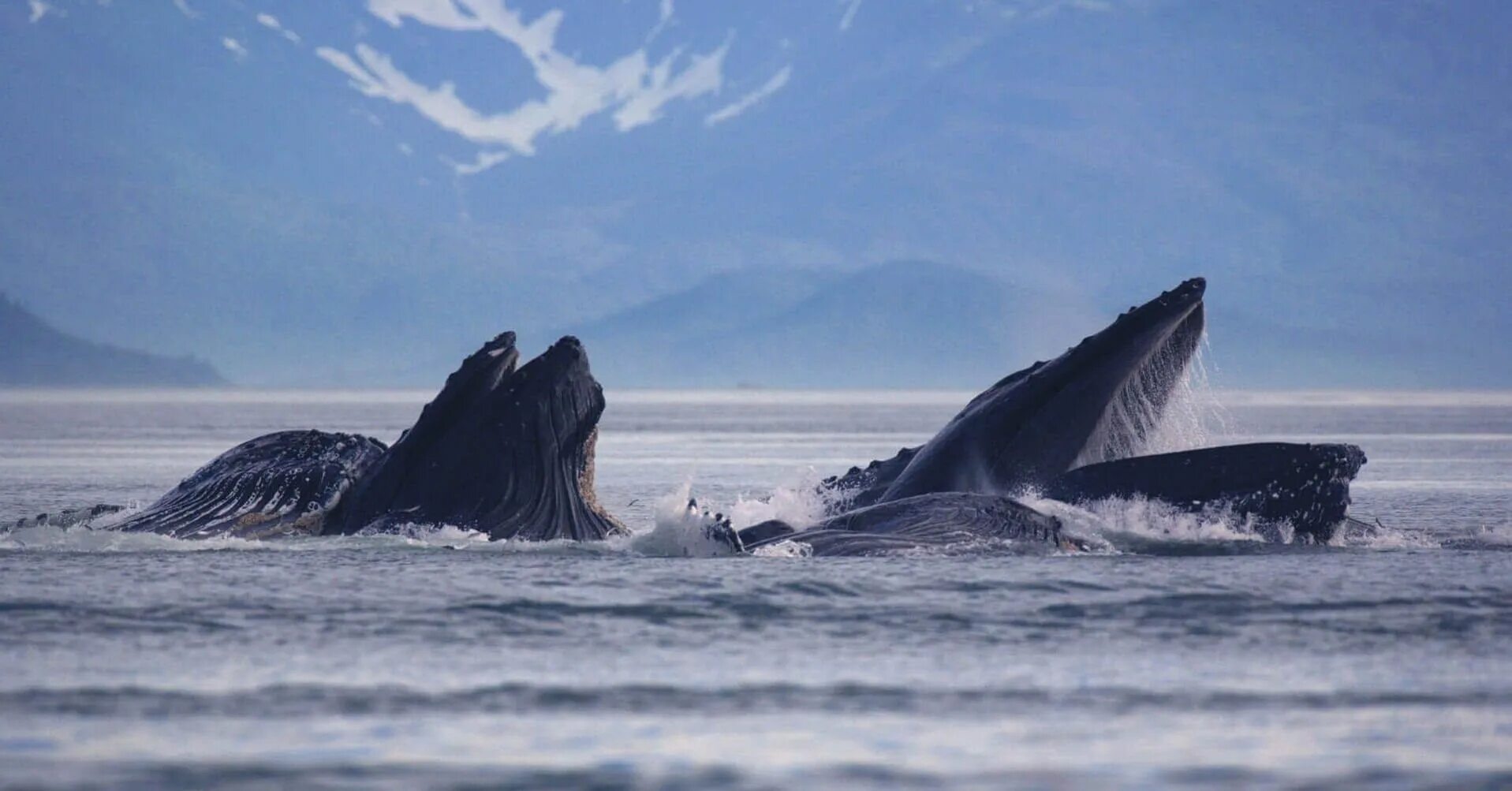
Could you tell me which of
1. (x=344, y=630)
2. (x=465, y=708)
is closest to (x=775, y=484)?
(x=344, y=630)

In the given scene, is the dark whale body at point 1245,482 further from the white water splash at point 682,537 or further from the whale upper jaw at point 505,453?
the whale upper jaw at point 505,453

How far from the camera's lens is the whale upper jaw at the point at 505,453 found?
16312mm

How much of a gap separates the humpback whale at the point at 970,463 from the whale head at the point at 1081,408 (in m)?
0.01

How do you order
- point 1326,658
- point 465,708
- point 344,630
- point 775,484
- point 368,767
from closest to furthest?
1. point 368,767
2. point 465,708
3. point 1326,658
4. point 344,630
5. point 775,484

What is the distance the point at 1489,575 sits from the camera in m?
14.5

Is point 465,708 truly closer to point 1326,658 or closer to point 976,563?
point 1326,658

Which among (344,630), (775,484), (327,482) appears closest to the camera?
(344,630)

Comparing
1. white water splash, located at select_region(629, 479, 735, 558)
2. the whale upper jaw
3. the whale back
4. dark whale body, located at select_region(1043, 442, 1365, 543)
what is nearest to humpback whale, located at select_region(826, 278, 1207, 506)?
dark whale body, located at select_region(1043, 442, 1365, 543)

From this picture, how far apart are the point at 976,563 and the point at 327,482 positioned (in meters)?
5.55

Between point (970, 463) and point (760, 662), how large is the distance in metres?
5.90

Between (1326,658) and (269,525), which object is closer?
(1326,658)

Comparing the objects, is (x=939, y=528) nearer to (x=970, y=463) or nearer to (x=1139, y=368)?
(x=970, y=463)

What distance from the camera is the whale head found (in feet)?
52.7

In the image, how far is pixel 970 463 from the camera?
16531 millimetres
